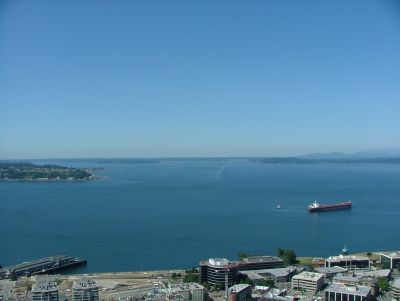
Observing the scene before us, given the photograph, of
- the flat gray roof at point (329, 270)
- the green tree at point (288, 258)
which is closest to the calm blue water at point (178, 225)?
the green tree at point (288, 258)

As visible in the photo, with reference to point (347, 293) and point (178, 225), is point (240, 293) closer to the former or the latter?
point (347, 293)

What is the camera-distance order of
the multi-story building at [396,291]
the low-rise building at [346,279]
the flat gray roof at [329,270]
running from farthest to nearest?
the flat gray roof at [329,270], the low-rise building at [346,279], the multi-story building at [396,291]

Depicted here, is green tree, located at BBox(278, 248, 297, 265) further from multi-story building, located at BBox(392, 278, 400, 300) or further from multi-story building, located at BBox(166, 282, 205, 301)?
multi-story building, located at BBox(166, 282, 205, 301)

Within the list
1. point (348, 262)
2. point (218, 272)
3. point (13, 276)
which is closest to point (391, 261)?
point (348, 262)

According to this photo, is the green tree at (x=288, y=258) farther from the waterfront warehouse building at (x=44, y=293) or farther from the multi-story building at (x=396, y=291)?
the waterfront warehouse building at (x=44, y=293)

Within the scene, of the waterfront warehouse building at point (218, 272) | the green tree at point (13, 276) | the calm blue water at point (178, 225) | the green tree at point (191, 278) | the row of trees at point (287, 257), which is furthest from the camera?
the calm blue water at point (178, 225)

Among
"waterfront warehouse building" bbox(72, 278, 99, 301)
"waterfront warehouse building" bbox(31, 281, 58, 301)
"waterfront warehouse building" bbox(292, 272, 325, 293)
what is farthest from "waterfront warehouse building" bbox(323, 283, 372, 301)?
"waterfront warehouse building" bbox(31, 281, 58, 301)

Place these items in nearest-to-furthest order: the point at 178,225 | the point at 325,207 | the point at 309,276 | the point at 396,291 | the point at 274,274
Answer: the point at 396,291, the point at 309,276, the point at 274,274, the point at 178,225, the point at 325,207

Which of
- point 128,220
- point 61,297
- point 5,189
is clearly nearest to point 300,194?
point 128,220
